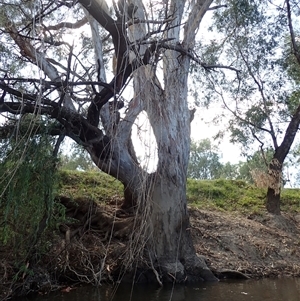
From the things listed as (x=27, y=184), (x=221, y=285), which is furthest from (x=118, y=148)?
(x=221, y=285)

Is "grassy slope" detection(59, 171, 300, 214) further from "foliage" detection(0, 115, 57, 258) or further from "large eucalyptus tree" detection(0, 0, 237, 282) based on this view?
"foliage" detection(0, 115, 57, 258)

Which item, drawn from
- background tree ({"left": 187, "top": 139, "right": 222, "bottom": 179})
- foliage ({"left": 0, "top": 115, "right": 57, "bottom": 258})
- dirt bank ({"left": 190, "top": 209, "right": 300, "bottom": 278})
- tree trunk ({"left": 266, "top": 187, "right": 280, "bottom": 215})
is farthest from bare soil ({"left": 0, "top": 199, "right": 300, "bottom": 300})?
background tree ({"left": 187, "top": 139, "right": 222, "bottom": 179})

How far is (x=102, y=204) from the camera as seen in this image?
9062 mm

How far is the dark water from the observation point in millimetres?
5750

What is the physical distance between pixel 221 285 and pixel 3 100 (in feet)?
14.3

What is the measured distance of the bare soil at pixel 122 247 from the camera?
19.7ft

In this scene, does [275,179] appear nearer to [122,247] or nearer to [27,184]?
[122,247]

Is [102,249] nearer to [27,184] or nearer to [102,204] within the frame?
[102,204]

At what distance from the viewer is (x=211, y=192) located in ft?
40.0

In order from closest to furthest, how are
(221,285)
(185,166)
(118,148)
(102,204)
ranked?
(118,148) < (221,285) < (185,166) < (102,204)

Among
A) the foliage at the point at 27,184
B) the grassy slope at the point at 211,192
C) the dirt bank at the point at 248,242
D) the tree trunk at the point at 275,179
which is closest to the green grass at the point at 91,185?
the grassy slope at the point at 211,192

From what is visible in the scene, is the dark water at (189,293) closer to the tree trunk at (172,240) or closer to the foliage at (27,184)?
the tree trunk at (172,240)

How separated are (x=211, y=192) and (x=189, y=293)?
6.13m

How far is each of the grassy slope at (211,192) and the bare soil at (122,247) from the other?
0.53 m
